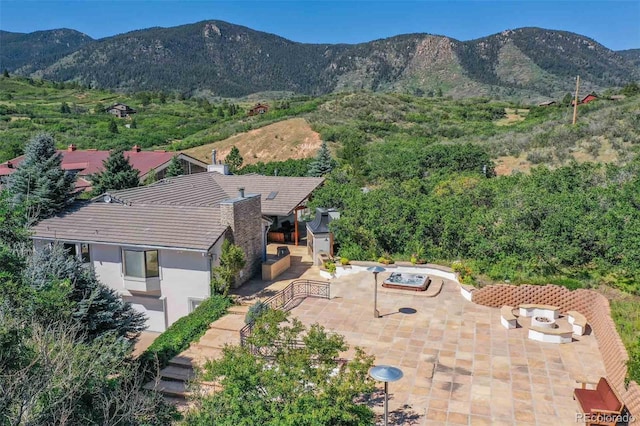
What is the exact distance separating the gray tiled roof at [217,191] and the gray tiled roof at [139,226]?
142 centimetres

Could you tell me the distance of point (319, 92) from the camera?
162 meters

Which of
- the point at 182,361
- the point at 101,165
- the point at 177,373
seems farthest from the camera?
the point at 101,165

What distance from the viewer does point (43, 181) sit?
22.2 m

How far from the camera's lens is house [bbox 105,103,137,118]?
93.5 metres

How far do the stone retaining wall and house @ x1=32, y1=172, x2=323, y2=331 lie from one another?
379 inches

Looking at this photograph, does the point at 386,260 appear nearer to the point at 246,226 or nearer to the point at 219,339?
the point at 246,226

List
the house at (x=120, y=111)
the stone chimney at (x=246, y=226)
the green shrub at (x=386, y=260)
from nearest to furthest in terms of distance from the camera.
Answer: the stone chimney at (x=246, y=226) → the green shrub at (x=386, y=260) → the house at (x=120, y=111)

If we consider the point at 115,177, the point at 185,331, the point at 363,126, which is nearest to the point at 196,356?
the point at 185,331

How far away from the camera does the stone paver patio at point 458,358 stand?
10273 millimetres

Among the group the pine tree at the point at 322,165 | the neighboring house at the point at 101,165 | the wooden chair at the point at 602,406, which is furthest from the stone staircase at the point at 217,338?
the neighboring house at the point at 101,165

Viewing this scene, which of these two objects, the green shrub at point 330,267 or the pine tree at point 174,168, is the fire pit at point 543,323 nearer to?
the green shrub at point 330,267

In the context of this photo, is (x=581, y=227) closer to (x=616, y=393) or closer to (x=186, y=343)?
(x=616, y=393)

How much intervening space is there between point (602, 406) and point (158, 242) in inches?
584

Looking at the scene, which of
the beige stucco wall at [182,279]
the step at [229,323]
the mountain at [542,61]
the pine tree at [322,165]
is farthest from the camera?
the mountain at [542,61]
